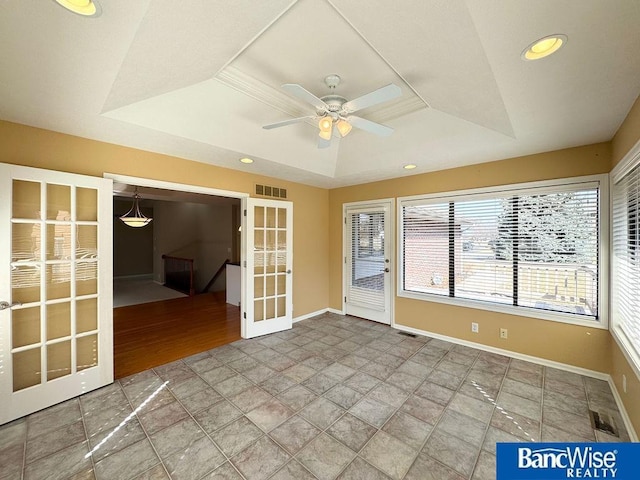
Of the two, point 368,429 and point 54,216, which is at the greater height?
point 54,216

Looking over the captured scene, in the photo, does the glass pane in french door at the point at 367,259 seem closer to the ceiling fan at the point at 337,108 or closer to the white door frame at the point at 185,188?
the white door frame at the point at 185,188

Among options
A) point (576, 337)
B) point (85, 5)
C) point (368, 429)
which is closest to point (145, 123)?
point (85, 5)

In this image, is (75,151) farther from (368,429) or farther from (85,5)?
(368,429)

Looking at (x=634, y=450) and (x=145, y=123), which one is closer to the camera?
(x=634, y=450)

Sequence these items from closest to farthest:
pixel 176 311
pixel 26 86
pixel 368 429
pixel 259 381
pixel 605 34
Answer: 1. pixel 605 34
2. pixel 26 86
3. pixel 368 429
4. pixel 259 381
5. pixel 176 311

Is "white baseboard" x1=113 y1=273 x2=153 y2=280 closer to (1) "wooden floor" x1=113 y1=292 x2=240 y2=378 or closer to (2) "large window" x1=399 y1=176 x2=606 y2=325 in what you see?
(1) "wooden floor" x1=113 y1=292 x2=240 y2=378

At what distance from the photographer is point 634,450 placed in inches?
64.3

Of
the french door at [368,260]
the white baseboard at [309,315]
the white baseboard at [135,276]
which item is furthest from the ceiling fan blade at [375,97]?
the white baseboard at [135,276]

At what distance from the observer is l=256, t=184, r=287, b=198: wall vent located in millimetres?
4203

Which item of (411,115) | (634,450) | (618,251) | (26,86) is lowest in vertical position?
(634,450)

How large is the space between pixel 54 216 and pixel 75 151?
69 cm

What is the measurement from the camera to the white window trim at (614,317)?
6.42 feet

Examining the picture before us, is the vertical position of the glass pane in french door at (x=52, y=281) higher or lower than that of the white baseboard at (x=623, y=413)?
higher

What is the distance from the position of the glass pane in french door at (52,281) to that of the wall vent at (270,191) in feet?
6.77
